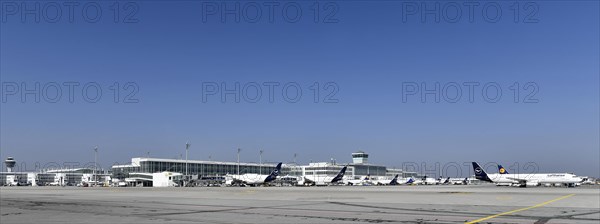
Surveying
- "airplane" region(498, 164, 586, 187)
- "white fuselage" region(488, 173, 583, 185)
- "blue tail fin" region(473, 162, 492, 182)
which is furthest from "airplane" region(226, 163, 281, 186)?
"airplane" region(498, 164, 586, 187)

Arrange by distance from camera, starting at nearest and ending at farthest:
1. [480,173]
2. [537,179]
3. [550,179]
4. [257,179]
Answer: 1. [550,179]
2. [537,179]
3. [480,173]
4. [257,179]

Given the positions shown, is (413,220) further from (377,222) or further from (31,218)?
(31,218)

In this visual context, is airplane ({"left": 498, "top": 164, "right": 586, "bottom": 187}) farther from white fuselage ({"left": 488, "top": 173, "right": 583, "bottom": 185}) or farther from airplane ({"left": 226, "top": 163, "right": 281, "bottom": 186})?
airplane ({"left": 226, "top": 163, "right": 281, "bottom": 186})

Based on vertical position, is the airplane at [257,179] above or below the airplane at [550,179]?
below

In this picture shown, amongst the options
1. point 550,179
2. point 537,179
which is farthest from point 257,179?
point 550,179

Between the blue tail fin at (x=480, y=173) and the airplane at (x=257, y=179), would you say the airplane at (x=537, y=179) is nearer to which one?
the blue tail fin at (x=480, y=173)

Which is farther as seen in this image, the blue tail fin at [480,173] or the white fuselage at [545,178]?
the blue tail fin at [480,173]

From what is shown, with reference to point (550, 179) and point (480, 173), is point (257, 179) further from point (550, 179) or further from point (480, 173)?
point (550, 179)

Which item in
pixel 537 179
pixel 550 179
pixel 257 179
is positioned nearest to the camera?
pixel 550 179

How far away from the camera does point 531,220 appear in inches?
959

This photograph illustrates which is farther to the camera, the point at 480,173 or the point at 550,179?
the point at 480,173

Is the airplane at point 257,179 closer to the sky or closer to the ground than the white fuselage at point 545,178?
closer to the ground

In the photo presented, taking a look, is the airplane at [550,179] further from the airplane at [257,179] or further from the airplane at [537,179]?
the airplane at [257,179]

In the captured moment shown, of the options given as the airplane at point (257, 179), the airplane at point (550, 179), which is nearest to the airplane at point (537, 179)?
the airplane at point (550, 179)
